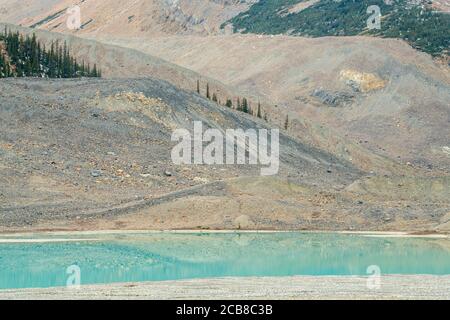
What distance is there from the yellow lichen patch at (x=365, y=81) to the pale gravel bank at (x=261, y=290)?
87808mm

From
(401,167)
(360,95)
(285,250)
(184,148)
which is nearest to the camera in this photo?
(285,250)

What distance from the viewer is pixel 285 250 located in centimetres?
4109

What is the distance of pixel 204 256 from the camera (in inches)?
1507

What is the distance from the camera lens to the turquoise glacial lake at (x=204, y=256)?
3244 centimetres

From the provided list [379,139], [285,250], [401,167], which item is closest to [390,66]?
[379,139]

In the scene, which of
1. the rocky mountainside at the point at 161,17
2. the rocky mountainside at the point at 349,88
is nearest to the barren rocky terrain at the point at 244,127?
the rocky mountainside at the point at 349,88

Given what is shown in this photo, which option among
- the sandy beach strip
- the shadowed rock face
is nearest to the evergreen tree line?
the shadowed rock face

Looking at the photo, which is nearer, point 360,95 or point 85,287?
point 85,287

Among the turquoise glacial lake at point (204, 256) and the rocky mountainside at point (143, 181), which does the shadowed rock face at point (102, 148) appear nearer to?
the rocky mountainside at point (143, 181)

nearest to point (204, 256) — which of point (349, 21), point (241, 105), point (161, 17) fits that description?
point (241, 105)

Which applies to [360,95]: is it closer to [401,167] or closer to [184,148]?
[401,167]

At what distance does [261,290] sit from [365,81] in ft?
306

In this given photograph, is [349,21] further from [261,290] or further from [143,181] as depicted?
[261,290]
